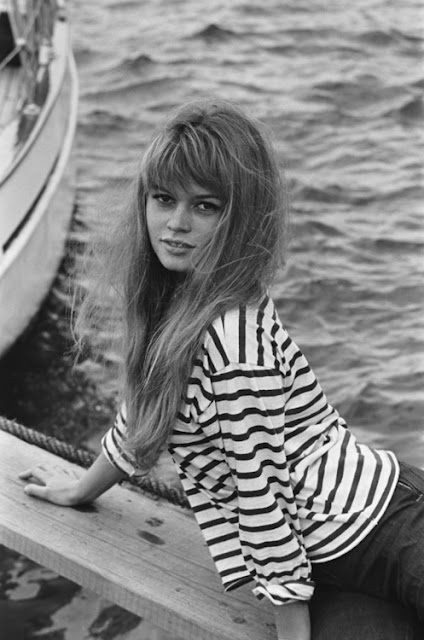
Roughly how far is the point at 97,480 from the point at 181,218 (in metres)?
0.73

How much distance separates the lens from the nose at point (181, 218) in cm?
187

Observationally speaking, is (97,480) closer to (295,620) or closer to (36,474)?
(36,474)

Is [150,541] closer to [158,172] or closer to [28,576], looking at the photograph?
[158,172]

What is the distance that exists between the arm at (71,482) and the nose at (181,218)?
622 millimetres

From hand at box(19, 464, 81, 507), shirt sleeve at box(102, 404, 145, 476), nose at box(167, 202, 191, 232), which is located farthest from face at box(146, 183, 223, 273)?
hand at box(19, 464, 81, 507)

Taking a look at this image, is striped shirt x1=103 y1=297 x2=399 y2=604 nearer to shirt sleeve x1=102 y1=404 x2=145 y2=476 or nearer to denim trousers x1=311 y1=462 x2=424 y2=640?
denim trousers x1=311 y1=462 x2=424 y2=640

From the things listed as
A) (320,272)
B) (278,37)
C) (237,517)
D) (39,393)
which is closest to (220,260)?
(237,517)

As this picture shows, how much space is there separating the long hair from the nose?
0.04 metres

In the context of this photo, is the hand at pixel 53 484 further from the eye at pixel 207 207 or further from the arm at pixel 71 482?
the eye at pixel 207 207

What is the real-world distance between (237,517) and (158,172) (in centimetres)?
65

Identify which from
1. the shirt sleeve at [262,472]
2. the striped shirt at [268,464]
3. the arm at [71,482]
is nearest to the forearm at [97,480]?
the arm at [71,482]

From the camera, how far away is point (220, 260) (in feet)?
6.18

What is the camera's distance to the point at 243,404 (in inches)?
71.2

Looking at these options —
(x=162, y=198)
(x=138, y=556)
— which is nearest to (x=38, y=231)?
(x=138, y=556)
